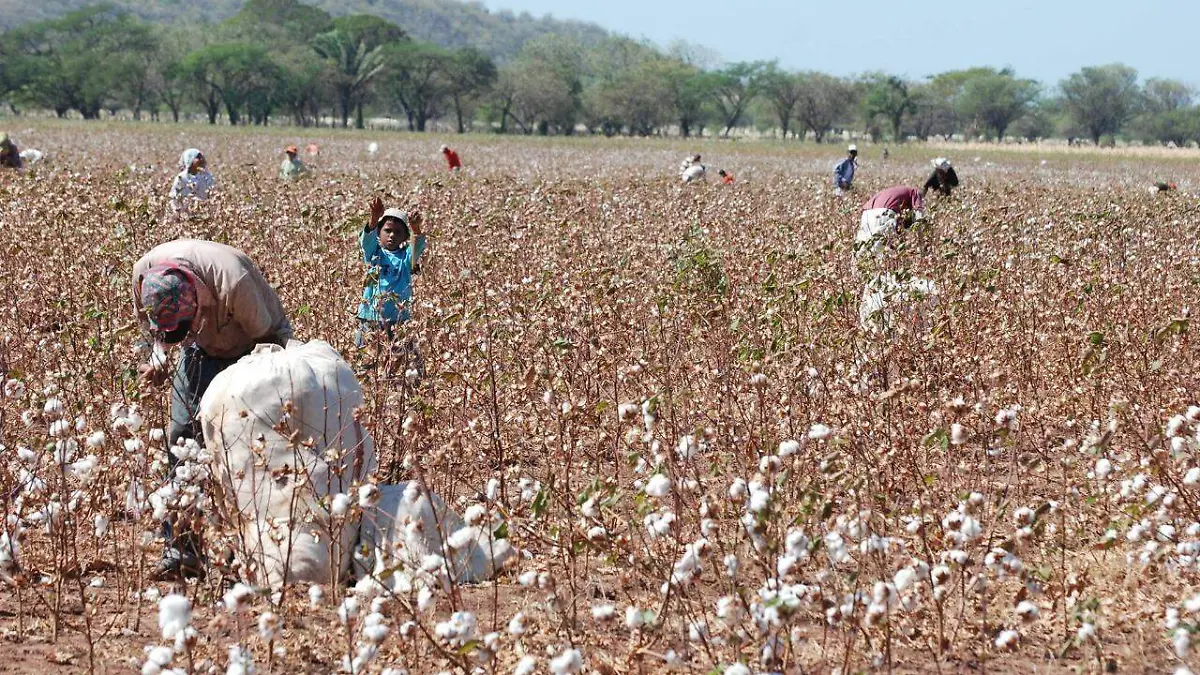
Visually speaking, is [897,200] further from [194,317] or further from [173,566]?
[173,566]

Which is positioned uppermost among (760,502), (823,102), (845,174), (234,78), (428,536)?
(234,78)

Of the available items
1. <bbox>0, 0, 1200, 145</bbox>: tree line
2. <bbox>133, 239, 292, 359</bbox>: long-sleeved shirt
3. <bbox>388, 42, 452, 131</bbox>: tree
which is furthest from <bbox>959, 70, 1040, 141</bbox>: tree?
<bbox>133, 239, 292, 359</bbox>: long-sleeved shirt

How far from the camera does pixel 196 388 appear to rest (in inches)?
189

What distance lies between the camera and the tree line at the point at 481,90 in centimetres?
8138

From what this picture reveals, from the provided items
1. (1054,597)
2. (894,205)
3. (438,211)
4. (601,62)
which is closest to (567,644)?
(1054,597)

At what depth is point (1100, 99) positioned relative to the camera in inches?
3932

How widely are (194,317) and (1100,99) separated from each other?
346 ft

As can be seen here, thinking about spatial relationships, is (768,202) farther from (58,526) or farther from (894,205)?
(58,526)

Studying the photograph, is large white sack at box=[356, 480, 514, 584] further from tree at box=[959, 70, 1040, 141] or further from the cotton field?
tree at box=[959, 70, 1040, 141]

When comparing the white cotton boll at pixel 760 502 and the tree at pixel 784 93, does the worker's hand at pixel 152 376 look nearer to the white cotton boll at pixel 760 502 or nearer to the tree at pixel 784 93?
the white cotton boll at pixel 760 502

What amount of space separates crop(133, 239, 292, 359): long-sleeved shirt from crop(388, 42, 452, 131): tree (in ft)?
268

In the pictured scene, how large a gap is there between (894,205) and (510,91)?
263 ft

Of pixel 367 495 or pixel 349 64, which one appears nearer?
pixel 367 495

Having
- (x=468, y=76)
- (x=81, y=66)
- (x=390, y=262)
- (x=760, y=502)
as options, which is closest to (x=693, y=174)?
(x=390, y=262)
